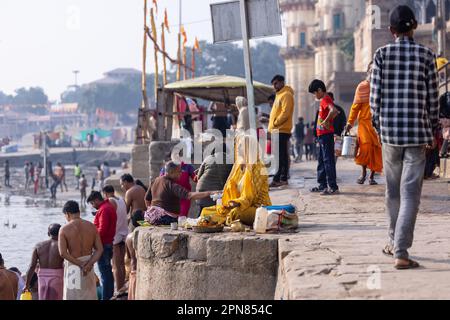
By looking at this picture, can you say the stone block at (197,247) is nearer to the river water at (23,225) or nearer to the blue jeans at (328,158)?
the blue jeans at (328,158)

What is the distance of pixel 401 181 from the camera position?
6090mm

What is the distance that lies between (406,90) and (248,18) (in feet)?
10.3

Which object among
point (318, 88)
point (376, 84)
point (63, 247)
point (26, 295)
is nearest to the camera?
point (376, 84)

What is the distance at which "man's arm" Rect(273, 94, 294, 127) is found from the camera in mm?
11469

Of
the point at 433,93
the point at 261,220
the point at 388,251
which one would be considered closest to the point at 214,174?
the point at 261,220

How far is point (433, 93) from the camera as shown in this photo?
20.1 feet

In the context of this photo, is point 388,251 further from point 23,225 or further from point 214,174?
point 23,225

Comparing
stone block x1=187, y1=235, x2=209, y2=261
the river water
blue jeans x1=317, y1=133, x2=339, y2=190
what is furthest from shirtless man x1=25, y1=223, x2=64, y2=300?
the river water

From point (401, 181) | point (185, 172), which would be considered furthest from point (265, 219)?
point (185, 172)

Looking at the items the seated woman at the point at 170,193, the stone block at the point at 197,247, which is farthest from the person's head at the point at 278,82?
the stone block at the point at 197,247

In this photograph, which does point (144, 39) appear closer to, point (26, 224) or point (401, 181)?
point (26, 224)

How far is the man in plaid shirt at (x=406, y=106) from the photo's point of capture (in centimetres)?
604

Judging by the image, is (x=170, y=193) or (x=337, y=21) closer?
(x=170, y=193)

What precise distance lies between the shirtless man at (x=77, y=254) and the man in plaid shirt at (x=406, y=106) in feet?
12.7
